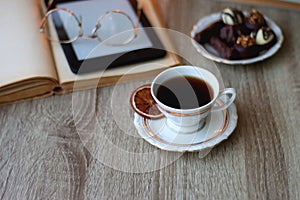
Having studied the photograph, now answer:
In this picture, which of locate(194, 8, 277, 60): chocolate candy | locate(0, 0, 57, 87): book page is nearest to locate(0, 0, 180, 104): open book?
locate(0, 0, 57, 87): book page

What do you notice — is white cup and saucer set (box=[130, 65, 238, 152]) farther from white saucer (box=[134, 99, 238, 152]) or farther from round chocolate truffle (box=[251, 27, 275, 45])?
round chocolate truffle (box=[251, 27, 275, 45])

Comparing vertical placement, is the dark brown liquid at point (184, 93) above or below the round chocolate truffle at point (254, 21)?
above

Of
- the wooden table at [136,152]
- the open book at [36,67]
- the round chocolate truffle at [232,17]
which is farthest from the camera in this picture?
the round chocolate truffle at [232,17]

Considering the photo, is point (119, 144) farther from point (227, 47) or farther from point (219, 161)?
point (227, 47)

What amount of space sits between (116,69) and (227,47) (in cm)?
26

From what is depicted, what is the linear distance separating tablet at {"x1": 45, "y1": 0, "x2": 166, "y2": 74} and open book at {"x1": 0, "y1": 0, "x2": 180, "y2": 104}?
0.02m

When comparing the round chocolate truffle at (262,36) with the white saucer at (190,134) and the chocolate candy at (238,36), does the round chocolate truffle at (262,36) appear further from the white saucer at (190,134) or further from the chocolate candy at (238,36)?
the white saucer at (190,134)

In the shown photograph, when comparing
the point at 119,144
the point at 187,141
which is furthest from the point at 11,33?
the point at 187,141

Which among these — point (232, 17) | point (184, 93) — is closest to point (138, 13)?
point (232, 17)

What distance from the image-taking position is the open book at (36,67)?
93 centimetres

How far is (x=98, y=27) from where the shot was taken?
110cm

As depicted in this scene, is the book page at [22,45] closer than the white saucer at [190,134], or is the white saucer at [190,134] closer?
the white saucer at [190,134]

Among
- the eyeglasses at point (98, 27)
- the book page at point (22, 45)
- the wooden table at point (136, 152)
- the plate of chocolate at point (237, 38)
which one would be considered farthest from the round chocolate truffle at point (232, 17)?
the book page at point (22, 45)

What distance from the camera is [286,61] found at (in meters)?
1.01
